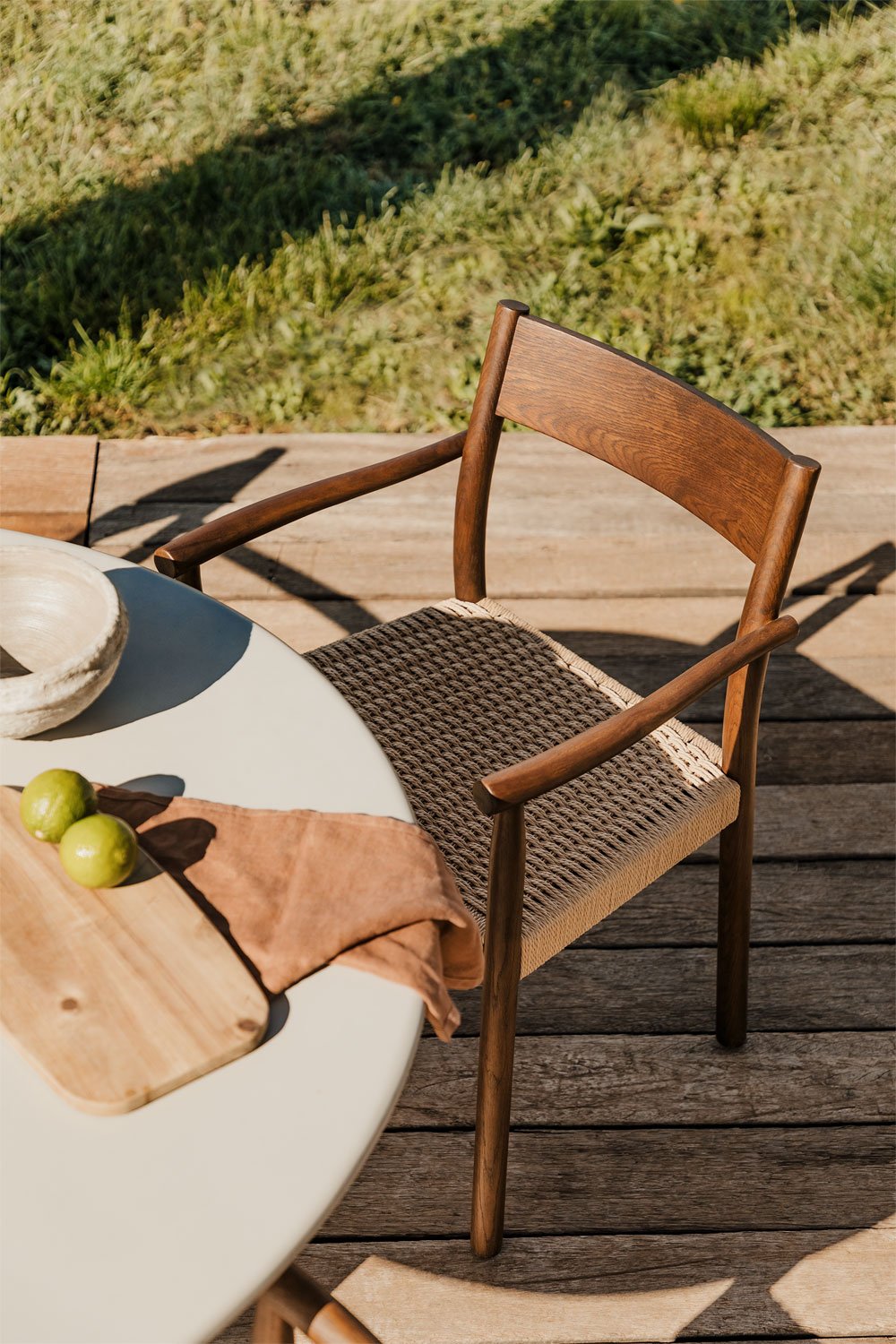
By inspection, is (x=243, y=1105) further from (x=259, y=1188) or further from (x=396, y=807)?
(x=396, y=807)

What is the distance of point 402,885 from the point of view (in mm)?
936

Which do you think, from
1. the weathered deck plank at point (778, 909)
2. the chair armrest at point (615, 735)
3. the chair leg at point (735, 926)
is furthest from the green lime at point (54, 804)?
the weathered deck plank at point (778, 909)

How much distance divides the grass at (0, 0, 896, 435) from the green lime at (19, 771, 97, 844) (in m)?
2.04

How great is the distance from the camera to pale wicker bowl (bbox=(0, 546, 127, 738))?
40.8 inches

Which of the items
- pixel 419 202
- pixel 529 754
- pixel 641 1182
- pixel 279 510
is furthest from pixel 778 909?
pixel 419 202

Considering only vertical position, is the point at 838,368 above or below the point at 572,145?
below

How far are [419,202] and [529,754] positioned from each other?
8.22 feet

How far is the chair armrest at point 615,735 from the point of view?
1.09 m

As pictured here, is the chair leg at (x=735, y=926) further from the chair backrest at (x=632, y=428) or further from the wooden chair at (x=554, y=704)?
the chair backrest at (x=632, y=428)

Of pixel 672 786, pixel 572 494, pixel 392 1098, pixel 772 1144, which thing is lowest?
pixel 772 1144

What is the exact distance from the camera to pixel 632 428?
1.46 m

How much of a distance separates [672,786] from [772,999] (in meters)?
0.52

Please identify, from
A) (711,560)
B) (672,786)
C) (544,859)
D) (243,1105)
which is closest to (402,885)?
(243,1105)

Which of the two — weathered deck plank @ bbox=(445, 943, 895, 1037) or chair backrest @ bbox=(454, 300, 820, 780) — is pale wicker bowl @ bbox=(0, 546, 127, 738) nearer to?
chair backrest @ bbox=(454, 300, 820, 780)
